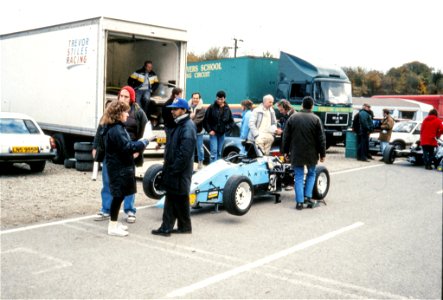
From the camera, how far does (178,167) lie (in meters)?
6.55

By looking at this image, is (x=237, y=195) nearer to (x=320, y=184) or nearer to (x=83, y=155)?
(x=320, y=184)

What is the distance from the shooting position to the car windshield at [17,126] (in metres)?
12.2

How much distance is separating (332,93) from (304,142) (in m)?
13.4

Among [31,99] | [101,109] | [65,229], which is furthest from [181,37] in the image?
[65,229]

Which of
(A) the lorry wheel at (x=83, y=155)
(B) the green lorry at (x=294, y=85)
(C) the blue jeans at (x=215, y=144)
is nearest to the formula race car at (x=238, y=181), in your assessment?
(C) the blue jeans at (x=215, y=144)

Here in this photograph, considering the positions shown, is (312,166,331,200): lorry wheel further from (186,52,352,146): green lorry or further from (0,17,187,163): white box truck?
(186,52,352,146): green lorry

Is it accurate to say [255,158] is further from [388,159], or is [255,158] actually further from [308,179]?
[388,159]

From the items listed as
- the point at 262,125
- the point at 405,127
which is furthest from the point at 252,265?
the point at 405,127

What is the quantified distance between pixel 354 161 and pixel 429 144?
10688mm

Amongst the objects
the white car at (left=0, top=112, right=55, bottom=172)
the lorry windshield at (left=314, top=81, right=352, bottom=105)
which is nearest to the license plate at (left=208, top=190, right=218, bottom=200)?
the white car at (left=0, top=112, right=55, bottom=172)

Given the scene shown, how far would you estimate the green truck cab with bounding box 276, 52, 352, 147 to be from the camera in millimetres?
21031

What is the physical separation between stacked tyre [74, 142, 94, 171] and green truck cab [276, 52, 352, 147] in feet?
35.3

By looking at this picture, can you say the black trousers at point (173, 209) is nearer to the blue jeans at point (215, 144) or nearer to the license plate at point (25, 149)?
the blue jeans at point (215, 144)

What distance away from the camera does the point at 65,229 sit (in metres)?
7.06
